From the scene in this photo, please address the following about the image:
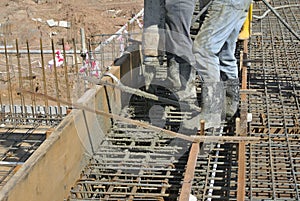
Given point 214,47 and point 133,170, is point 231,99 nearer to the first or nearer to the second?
point 214,47

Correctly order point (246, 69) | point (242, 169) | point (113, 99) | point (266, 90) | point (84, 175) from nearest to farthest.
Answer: point (242, 169)
point (84, 175)
point (113, 99)
point (266, 90)
point (246, 69)

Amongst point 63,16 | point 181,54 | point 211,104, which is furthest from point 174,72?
point 63,16

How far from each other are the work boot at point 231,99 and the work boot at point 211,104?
0.51 feet

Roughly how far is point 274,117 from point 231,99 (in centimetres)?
34

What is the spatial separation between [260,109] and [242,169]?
1243 millimetres

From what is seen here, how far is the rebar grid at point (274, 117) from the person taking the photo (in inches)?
112

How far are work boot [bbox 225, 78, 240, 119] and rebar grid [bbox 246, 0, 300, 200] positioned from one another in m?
0.16

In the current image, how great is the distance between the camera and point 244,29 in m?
5.21

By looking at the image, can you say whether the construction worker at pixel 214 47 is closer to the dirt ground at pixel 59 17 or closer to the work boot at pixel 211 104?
the work boot at pixel 211 104

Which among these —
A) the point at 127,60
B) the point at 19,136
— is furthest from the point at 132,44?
the point at 19,136

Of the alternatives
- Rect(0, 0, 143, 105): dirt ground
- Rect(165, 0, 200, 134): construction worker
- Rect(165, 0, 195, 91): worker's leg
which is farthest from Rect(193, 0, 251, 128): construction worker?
Rect(0, 0, 143, 105): dirt ground

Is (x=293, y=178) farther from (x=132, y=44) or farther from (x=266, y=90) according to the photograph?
(x=132, y=44)

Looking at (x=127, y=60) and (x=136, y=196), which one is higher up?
(x=127, y=60)

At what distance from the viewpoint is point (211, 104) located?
10.9 feet
